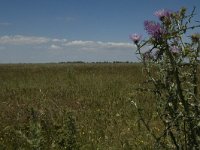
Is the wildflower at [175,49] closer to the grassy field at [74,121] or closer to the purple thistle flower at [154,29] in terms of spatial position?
the purple thistle flower at [154,29]

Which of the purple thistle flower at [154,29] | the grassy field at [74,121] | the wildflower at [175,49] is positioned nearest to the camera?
the purple thistle flower at [154,29]

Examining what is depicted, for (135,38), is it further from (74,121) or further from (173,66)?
(74,121)

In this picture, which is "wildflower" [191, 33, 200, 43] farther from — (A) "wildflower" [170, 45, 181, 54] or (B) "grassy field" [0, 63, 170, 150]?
(B) "grassy field" [0, 63, 170, 150]

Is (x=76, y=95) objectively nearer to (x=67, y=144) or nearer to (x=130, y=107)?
(x=130, y=107)

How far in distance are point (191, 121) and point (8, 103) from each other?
8.50 m

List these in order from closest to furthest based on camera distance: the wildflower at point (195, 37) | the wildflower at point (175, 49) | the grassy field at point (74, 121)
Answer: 1. the wildflower at point (175, 49)
2. the wildflower at point (195, 37)
3. the grassy field at point (74, 121)

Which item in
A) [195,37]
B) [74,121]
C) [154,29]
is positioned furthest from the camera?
[74,121]

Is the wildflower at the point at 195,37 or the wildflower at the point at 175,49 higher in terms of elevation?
the wildflower at the point at 195,37

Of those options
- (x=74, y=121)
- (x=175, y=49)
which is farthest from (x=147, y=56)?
(x=74, y=121)

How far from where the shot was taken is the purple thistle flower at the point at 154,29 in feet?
8.90

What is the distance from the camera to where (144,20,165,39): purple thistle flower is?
2.71 metres

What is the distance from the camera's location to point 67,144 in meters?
5.68

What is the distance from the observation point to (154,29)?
8.98ft

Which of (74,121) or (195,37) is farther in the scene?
(74,121)
